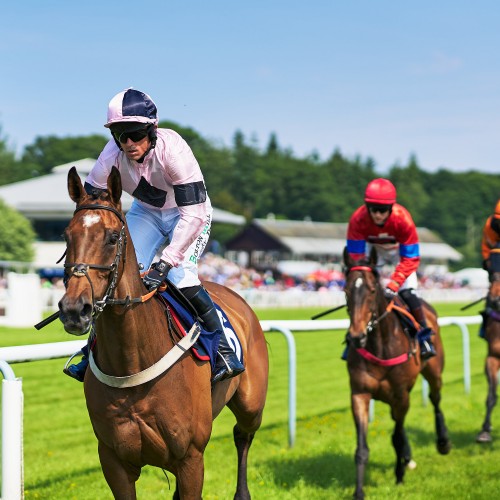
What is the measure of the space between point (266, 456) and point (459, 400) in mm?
4261

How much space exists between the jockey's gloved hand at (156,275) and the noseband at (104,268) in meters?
0.25

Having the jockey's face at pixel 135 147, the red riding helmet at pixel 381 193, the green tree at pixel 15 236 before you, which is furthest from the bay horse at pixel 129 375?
the green tree at pixel 15 236

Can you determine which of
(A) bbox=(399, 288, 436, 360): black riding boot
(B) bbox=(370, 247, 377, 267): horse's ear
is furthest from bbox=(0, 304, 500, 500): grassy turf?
(B) bbox=(370, 247, 377, 267): horse's ear

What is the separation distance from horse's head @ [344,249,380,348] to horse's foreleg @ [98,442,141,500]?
2.68 meters

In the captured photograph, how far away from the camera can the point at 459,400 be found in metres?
10.4

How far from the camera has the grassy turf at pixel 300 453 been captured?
5738 mm

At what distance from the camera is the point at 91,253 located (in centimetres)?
317

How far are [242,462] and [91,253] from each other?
7.77 feet

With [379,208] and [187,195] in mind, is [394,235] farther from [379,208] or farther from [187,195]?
[187,195]

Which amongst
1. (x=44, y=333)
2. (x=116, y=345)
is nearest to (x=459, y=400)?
(x=116, y=345)

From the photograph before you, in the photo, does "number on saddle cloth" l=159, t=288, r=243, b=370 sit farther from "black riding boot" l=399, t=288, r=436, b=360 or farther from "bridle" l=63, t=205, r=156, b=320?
"black riding boot" l=399, t=288, r=436, b=360

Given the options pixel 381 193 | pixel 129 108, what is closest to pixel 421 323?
pixel 381 193

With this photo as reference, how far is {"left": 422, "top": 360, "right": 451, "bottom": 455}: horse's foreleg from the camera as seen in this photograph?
23.7 ft

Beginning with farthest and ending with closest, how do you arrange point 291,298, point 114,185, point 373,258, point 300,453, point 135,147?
1. point 291,298
2. point 300,453
3. point 373,258
4. point 135,147
5. point 114,185
